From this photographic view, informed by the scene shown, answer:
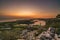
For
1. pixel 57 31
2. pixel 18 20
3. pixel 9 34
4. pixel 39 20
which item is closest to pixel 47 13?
pixel 39 20

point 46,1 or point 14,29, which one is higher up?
point 46,1

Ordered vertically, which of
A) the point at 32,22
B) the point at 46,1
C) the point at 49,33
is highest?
the point at 46,1

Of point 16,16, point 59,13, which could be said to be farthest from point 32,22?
point 59,13

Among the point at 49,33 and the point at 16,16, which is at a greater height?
the point at 16,16

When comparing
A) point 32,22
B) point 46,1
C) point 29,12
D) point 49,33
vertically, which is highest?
point 46,1

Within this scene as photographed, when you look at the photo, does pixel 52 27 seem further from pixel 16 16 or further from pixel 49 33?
pixel 16 16

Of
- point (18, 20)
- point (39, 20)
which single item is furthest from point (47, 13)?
point (18, 20)

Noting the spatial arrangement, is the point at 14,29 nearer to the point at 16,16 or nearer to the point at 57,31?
the point at 16,16

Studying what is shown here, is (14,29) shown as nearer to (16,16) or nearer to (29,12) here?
(16,16)
